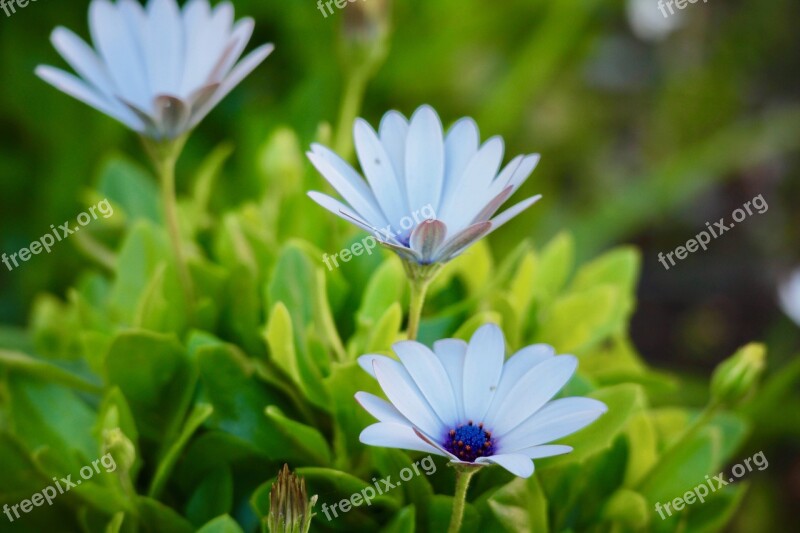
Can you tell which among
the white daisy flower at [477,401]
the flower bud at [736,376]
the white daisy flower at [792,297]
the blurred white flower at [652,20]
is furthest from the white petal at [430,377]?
the blurred white flower at [652,20]

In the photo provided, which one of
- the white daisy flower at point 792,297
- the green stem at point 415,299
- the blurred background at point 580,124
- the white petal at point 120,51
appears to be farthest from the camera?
the white daisy flower at point 792,297

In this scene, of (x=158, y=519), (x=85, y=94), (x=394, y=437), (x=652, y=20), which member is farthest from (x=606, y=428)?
(x=652, y=20)

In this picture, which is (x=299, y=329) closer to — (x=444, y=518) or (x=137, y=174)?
(x=444, y=518)

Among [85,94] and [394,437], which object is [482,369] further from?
[85,94]

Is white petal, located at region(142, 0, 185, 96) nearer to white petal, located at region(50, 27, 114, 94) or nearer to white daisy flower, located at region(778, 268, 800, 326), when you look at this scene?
white petal, located at region(50, 27, 114, 94)

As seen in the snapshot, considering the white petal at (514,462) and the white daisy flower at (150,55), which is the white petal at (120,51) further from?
the white petal at (514,462)

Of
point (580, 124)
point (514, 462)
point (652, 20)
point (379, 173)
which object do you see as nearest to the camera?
point (514, 462)
